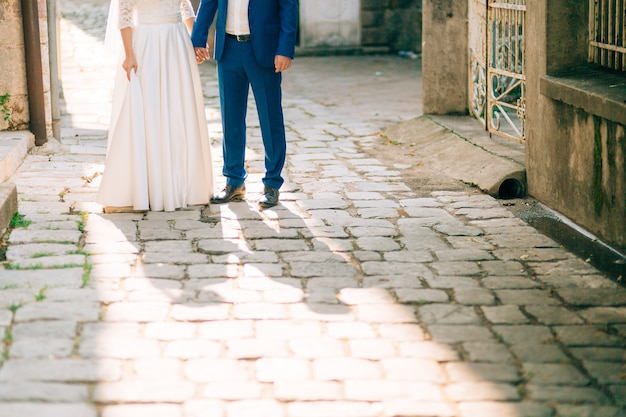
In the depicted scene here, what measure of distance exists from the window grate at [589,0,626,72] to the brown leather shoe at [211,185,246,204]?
8.52 ft

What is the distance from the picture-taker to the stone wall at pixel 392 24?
16016mm

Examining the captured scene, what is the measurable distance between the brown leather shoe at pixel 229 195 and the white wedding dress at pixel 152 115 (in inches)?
12.5

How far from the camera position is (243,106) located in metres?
7.17

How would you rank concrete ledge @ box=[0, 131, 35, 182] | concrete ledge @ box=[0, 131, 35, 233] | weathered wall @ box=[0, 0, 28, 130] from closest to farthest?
concrete ledge @ box=[0, 131, 35, 233] < concrete ledge @ box=[0, 131, 35, 182] < weathered wall @ box=[0, 0, 28, 130]

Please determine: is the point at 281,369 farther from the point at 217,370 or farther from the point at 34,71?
the point at 34,71

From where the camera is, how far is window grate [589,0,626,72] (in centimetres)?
657

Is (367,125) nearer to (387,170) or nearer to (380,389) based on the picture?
(387,170)

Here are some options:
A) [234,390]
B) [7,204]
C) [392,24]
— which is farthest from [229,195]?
[392,24]

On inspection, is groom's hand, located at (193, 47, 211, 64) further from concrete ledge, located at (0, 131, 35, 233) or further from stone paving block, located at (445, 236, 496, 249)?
stone paving block, located at (445, 236, 496, 249)

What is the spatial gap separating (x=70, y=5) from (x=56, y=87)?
10110 mm

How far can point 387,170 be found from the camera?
831 centimetres

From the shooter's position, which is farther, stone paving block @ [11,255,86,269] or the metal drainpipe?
the metal drainpipe

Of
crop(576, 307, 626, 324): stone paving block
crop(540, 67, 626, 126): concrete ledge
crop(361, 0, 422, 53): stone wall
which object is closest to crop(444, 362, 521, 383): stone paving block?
crop(576, 307, 626, 324): stone paving block

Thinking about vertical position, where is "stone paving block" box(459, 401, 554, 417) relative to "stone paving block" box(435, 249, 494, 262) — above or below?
below
